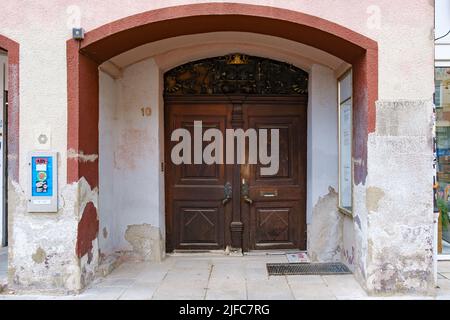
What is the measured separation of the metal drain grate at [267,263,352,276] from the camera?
5.97m

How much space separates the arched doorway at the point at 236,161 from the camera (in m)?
6.94

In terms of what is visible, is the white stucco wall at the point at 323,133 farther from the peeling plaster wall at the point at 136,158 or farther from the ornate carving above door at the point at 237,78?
the peeling plaster wall at the point at 136,158

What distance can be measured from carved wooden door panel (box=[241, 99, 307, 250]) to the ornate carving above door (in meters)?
0.24

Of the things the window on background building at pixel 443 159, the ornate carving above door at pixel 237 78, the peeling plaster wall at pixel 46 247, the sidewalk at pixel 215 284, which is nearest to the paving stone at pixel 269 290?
the sidewalk at pixel 215 284

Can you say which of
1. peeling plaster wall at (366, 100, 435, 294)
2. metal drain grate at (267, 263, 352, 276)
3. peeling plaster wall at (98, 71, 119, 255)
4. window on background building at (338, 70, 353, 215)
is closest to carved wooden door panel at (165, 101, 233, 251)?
peeling plaster wall at (98, 71, 119, 255)

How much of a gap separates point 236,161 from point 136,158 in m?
1.50

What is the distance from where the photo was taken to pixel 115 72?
6.47 metres

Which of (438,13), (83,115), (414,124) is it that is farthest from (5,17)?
(438,13)

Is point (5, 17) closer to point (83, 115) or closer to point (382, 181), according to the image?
point (83, 115)

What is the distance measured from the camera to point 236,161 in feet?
22.9

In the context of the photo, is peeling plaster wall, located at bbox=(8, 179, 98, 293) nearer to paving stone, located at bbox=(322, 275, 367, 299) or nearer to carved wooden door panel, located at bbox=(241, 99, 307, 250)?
carved wooden door panel, located at bbox=(241, 99, 307, 250)

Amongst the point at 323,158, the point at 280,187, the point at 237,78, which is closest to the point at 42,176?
the point at 237,78

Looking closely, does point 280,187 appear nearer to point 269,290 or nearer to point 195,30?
point 269,290

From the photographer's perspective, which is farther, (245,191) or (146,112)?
(245,191)
